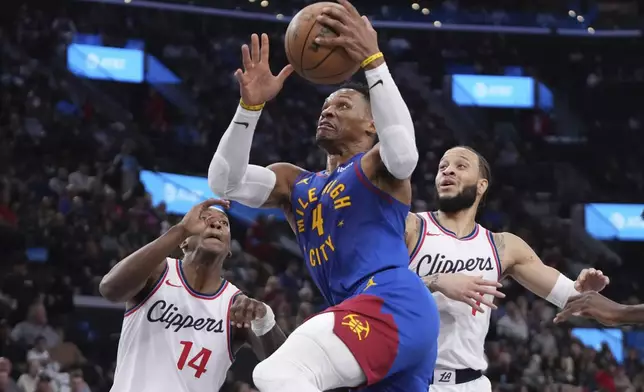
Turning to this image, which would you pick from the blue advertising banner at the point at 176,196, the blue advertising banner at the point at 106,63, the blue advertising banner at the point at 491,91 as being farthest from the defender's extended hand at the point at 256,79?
the blue advertising banner at the point at 491,91

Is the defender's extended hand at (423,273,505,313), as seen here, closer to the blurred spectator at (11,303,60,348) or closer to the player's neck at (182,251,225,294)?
the player's neck at (182,251,225,294)

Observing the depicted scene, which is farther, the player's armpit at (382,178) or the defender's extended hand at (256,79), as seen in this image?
the defender's extended hand at (256,79)

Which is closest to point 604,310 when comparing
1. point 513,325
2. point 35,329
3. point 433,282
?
point 433,282

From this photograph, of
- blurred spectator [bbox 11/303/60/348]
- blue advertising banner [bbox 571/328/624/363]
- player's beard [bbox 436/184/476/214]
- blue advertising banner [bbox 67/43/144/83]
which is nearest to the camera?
player's beard [bbox 436/184/476/214]

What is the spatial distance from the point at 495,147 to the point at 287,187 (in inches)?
727

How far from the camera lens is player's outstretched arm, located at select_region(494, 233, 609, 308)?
6684 millimetres

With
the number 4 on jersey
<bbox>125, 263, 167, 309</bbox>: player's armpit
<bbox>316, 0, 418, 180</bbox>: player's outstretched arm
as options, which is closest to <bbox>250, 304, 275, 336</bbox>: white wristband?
the number 4 on jersey

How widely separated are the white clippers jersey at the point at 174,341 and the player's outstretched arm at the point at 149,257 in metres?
0.33

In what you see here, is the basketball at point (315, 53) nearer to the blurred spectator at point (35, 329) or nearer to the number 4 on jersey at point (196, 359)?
the number 4 on jersey at point (196, 359)

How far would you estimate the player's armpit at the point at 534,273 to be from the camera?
21.9ft

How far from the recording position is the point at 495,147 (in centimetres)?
2348

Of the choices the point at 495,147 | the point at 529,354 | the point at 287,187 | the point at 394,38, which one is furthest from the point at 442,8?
the point at 287,187

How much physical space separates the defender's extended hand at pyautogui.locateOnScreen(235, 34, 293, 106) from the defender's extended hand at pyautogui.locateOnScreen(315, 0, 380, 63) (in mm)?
389

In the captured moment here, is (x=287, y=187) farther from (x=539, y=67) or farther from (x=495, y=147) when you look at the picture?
(x=539, y=67)
